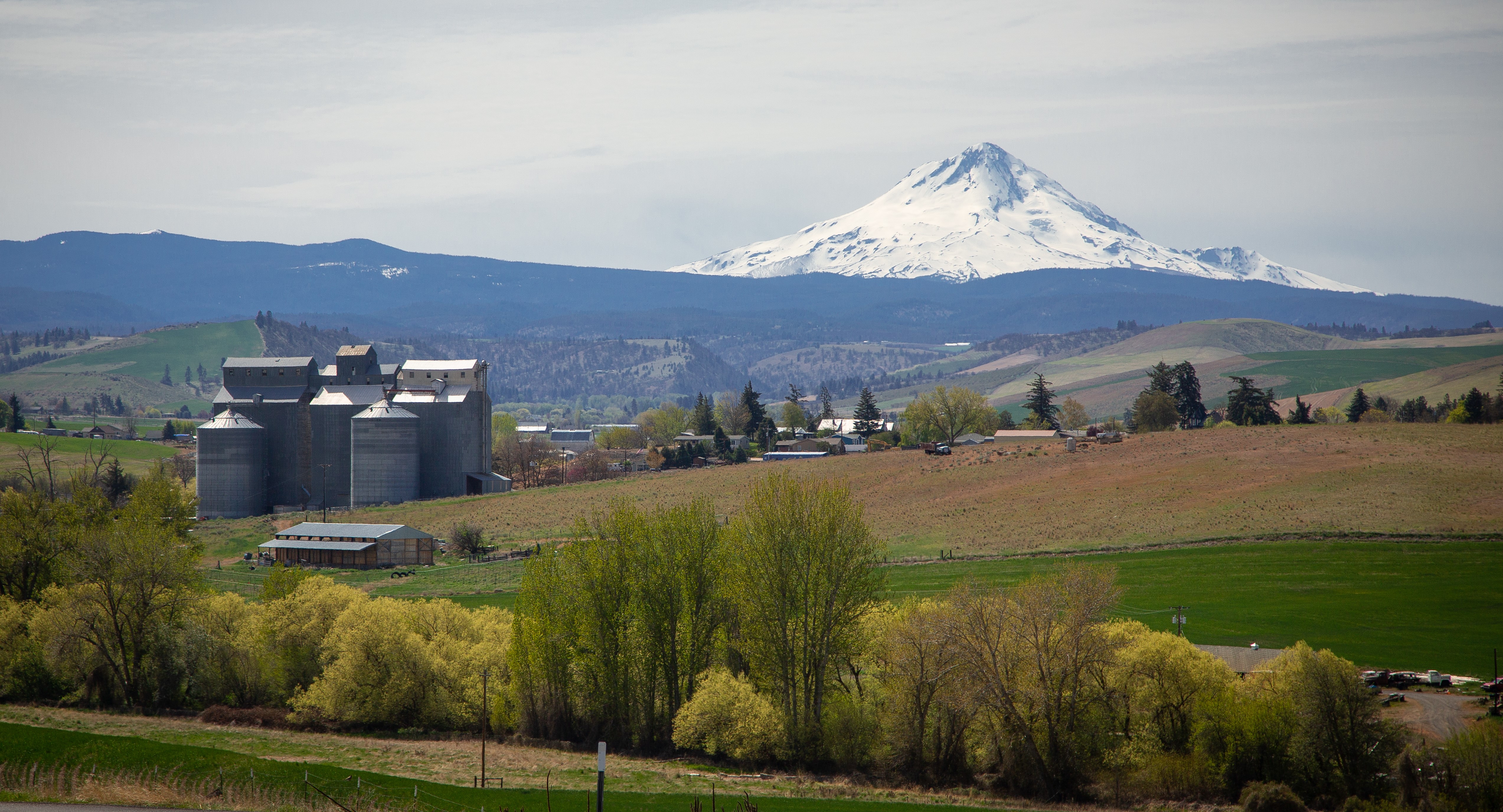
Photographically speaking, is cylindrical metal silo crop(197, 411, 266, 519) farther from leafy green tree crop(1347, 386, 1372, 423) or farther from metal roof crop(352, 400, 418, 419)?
leafy green tree crop(1347, 386, 1372, 423)

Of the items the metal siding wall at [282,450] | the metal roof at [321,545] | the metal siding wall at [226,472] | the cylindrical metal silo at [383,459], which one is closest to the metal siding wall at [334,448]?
the metal siding wall at [282,450]

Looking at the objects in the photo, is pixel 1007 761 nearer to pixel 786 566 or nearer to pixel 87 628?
pixel 786 566

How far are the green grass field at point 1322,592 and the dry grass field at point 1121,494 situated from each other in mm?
4049

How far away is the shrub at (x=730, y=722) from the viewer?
43.8 metres

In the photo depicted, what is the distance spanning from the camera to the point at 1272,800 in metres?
37.3

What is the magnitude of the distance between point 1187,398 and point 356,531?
90214mm

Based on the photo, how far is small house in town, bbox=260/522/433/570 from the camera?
298 feet

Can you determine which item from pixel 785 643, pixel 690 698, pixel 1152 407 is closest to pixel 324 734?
pixel 690 698

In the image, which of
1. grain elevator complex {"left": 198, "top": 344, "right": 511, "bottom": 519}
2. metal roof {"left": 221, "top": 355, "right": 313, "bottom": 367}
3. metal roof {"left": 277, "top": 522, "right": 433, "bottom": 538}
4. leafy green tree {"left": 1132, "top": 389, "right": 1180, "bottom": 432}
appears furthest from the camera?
leafy green tree {"left": 1132, "top": 389, "right": 1180, "bottom": 432}

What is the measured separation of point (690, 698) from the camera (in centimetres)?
4766

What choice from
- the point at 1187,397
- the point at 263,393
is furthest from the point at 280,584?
the point at 1187,397

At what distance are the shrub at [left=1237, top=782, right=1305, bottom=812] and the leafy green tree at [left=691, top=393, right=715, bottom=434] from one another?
12993 cm

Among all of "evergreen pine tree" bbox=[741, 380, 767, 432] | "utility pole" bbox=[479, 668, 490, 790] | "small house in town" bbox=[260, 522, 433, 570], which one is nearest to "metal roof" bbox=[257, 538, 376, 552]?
"small house in town" bbox=[260, 522, 433, 570]

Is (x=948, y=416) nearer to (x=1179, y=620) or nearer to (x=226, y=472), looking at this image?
(x=226, y=472)
